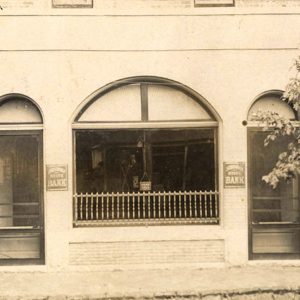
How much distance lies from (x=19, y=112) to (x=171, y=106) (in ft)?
9.18

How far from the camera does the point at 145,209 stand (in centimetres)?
929

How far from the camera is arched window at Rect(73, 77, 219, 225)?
30.4ft

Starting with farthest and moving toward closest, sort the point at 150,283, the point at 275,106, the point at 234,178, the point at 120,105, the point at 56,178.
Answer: the point at 275,106 < the point at 120,105 < the point at 234,178 < the point at 56,178 < the point at 150,283

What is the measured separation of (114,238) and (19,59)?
144 inches

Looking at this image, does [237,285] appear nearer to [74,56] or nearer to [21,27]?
[74,56]

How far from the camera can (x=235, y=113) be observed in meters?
9.23

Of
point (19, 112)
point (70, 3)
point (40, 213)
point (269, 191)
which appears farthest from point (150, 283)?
point (70, 3)

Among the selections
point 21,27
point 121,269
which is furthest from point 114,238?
point 21,27

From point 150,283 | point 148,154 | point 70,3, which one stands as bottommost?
point 150,283

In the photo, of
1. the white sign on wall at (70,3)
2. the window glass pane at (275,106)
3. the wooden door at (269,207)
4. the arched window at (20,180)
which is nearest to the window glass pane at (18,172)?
the arched window at (20,180)

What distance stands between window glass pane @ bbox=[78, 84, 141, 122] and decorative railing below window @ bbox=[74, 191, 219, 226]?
1421 mm

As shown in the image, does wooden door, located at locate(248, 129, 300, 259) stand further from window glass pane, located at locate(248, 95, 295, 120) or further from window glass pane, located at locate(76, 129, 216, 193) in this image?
window glass pane, located at locate(76, 129, 216, 193)

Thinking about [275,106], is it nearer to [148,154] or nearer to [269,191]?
[269,191]

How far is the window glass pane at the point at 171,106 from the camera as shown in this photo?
9359 mm
